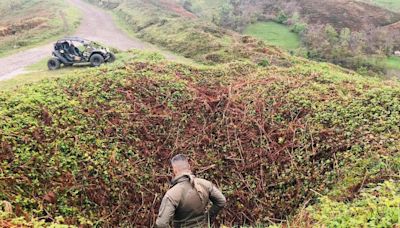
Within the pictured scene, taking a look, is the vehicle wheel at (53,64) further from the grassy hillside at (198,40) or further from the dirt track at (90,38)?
the grassy hillside at (198,40)

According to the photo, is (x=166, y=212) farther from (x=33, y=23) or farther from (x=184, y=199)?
(x=33, y=23)

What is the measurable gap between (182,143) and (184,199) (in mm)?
3666

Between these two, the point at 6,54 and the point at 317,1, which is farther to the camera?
the point at 317,1

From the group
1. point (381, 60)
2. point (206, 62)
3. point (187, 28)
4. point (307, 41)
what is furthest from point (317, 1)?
point (206, 62)

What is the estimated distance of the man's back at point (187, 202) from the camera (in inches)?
196

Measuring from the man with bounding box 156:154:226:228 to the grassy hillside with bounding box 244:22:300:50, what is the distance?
30.7m

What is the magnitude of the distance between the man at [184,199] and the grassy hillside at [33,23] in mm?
20278

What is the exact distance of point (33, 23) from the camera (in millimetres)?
30406

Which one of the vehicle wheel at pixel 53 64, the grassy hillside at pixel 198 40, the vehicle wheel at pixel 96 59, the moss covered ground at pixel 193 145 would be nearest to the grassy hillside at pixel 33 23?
the grassy hillside at pixel 198 40

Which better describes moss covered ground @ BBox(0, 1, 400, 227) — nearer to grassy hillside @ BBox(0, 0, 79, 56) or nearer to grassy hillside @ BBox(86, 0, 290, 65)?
grassy hillside @ BBox(86, 0, 290, 65)

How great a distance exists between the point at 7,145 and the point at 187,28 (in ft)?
64.0

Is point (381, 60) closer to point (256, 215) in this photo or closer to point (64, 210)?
point (256, 215)

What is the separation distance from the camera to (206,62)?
709 inches

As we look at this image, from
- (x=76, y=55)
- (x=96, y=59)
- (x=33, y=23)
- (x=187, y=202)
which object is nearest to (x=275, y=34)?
(x=33, y=23)
